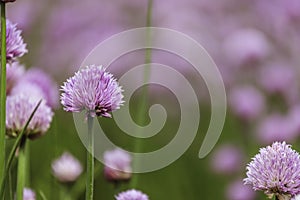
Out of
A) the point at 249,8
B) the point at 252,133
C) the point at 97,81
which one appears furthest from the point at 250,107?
the point at 249,8

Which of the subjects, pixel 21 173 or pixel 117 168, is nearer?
pixel 21 173

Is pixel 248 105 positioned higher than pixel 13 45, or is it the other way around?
pixel 248 105

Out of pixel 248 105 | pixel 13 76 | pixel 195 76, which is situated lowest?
pixel 13 76

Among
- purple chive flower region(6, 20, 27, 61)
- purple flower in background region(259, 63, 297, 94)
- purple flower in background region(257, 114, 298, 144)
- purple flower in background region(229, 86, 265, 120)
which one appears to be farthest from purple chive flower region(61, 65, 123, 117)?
purple flower in background region(259, 63, 297, 94)

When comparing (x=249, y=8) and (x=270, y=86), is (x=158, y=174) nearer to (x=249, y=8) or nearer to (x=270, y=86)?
(x=270, y=86)

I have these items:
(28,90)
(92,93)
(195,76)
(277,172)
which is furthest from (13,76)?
(195,76)

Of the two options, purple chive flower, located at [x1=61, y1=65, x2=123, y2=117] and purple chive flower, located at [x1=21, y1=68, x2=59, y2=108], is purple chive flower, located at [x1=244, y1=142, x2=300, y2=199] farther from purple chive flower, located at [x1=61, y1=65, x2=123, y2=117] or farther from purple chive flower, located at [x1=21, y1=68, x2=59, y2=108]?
purple chive flower, located at [x1=21, y1=68, x2=59, y2=108]

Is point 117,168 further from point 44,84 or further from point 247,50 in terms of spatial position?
point 247,50
